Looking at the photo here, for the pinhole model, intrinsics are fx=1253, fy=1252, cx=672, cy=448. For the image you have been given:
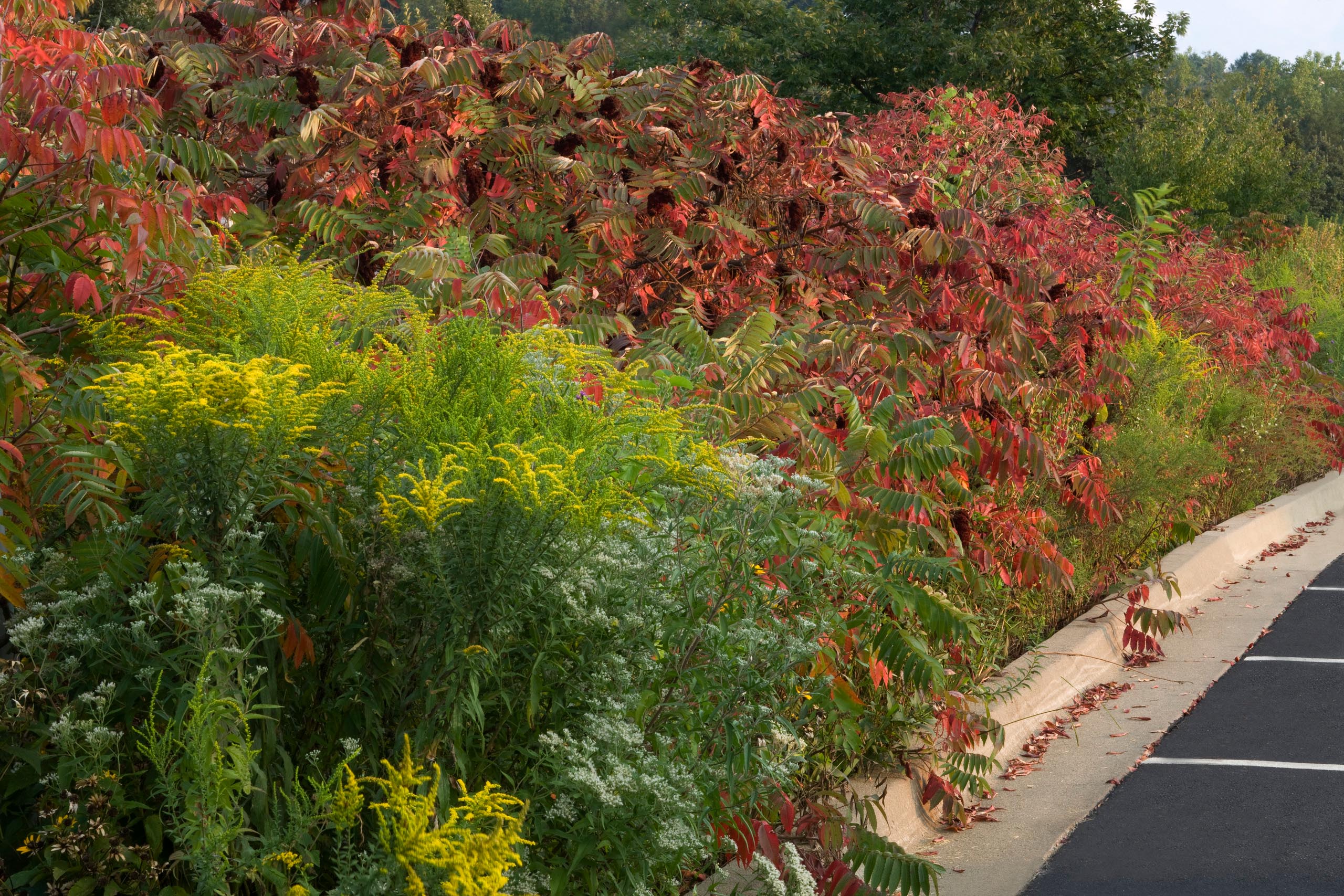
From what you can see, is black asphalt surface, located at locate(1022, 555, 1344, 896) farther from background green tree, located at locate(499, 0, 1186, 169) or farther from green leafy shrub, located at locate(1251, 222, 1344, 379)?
background green tree, located at locate(499, 0, 1186, 169)

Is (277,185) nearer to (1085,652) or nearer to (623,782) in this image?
(623,782)

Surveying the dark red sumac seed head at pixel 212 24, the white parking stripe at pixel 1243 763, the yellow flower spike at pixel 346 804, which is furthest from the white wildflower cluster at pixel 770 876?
the dark red sumac seed head at pixel 212 24

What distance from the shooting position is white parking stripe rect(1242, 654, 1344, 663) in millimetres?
7820

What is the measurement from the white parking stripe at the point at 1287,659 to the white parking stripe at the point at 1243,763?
6.07 ft

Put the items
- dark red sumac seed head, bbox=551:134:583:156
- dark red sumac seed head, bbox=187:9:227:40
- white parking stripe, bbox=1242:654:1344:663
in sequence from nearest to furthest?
dark red sumac seed head, bbox=551:134:583:156 < dark red sumac seed head, bbox=187:9:227:40 < white parking stripe, bbox=1242:654:1344:663

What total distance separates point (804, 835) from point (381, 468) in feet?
7.00

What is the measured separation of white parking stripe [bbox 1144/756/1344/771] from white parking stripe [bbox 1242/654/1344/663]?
1849 mm

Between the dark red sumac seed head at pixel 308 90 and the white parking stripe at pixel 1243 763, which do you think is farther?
the dark red sumac seed head at pixel 308 90

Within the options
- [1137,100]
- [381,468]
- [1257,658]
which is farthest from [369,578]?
[1137,100]

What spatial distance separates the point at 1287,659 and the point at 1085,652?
1.56 metres

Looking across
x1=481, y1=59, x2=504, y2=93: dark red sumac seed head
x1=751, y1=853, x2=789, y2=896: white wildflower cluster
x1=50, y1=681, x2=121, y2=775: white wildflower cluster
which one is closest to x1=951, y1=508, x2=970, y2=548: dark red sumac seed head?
x1=751, y1=853, x2=789, y2=896: white wildflower cluster

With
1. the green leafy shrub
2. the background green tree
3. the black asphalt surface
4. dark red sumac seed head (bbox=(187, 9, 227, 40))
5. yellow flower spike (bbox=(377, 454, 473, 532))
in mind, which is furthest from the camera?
the background green tree

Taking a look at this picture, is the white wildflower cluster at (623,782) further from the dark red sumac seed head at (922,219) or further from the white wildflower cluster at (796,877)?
the dark red sumac seed head at (922,219)

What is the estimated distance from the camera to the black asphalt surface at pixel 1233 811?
481 centimetres
